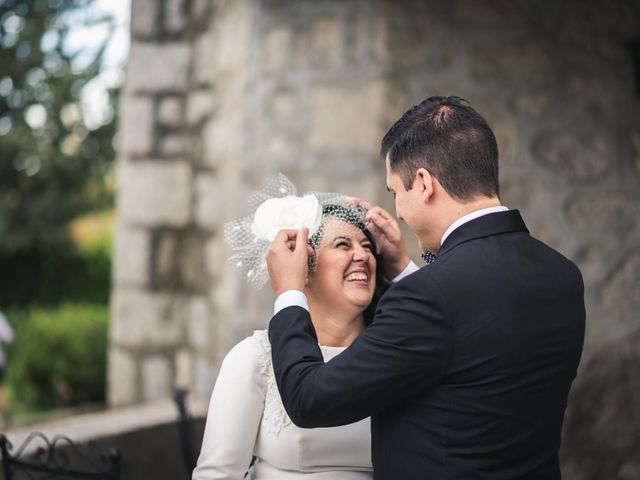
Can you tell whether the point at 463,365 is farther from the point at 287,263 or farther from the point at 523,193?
the point at 523,193

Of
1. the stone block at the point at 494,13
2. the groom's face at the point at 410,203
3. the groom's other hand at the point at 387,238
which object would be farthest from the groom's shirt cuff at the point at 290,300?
the stone block at the point at 494,13

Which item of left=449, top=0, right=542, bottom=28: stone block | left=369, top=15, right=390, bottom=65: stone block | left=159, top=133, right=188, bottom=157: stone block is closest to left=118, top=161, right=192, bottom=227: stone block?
left=159, top=133, right=188, bottom=157: stone block

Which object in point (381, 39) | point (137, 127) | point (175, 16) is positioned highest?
point (175, 16)

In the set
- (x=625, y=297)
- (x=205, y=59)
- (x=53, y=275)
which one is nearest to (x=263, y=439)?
(x=625, y=297)

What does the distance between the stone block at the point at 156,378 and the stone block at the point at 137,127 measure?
1.15m

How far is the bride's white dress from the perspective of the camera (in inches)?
70.5

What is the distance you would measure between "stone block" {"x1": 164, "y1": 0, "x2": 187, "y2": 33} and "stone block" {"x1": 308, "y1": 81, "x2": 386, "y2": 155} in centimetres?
130

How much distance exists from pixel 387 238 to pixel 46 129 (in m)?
10.4

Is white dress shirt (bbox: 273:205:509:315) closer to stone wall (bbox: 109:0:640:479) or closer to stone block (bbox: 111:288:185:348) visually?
stone wall (bbox: 109:0:640:479)

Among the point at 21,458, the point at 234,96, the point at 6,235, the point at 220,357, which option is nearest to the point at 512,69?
the point at 234,96

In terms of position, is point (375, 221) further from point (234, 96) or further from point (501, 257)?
point (234, 96)

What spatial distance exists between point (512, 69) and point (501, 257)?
1849mm

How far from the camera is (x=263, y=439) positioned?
1.85m

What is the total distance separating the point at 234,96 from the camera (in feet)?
11.7
